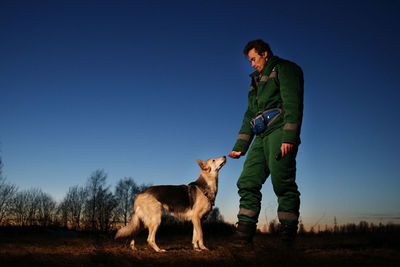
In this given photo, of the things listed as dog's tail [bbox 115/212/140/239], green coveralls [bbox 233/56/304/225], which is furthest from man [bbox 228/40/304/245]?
dog's tail [bbox 115/212/140/239]

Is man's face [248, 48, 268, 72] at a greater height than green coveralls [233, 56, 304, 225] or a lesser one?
greater

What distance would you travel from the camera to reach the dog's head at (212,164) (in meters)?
6.51

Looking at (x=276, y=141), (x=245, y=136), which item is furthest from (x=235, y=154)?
(x=276, y=141)

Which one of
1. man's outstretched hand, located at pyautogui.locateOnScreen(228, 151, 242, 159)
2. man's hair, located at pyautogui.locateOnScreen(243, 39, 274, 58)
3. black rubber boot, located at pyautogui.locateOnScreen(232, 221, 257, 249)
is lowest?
black rubber boot, located at pyautogui.locateOnScreen(232, 221, 257, 249)

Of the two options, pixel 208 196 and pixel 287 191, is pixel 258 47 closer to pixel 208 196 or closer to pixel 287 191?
pixel 287 191

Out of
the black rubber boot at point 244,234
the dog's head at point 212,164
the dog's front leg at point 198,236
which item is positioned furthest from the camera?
the dog's head at point 212,164

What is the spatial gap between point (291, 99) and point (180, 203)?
131 inches

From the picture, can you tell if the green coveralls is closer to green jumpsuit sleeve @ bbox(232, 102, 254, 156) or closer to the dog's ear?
green jumpsuit sleeve @ bbox(232, 102, 254, 156)

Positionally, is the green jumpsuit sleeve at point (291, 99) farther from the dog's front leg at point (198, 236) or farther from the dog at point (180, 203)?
the dog's front leg at point (198, 236)

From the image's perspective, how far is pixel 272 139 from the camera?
4352 millimetres

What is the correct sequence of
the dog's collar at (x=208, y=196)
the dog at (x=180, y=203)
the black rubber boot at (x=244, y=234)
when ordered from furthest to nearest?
the dog's collar at (x=208, y=196) < the dog at (x=180, y=203) < the black rubber boot at (x=244, y=234)

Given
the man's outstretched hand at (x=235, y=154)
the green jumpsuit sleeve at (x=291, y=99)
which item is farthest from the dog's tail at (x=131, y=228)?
the green jumpsuit sleeve at (x=291, y=99)

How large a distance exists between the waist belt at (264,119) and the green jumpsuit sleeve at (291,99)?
0.71 ft

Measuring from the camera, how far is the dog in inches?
229
